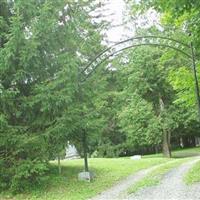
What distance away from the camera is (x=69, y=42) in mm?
17359

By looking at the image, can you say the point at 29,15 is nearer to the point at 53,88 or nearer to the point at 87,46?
the point at 53,88

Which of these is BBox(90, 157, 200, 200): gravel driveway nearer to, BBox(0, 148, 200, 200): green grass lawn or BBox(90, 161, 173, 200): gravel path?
BBox(90, 161, 173, 200): gravel path

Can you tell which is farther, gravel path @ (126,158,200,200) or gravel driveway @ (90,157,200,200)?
gravel driveway @ (90,157,200,200)

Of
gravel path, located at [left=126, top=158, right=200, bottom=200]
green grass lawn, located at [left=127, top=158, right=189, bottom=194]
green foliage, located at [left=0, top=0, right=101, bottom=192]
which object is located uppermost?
green foliage, located at [left=0, top=0, right=101, bottom=192]

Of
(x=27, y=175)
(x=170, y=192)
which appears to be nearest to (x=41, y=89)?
(x=27, y=175)

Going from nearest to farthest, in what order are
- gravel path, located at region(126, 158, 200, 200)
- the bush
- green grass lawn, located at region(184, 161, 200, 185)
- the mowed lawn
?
gravel path, located at region(126, 158, 200, 200) < green grass lawn, located at region(184, 161, 200, 185) < the bush < the mowed lawn

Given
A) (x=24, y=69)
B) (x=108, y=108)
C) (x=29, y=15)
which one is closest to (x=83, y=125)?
(x=24, y=69)

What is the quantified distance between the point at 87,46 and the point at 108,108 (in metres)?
16.4

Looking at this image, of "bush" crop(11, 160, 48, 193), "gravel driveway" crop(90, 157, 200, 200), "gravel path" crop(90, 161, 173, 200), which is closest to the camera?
"gravel driveway" crop(90, 157, 200, 200)

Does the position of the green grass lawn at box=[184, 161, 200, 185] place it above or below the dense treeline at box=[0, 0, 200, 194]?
below

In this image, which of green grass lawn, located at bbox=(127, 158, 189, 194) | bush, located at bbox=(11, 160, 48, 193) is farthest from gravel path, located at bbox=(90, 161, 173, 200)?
bush, located at bbox=(11, 160, 48, 193)

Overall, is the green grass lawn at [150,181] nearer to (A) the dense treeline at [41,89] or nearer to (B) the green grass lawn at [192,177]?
(B) the green grass lawn at [192,177]

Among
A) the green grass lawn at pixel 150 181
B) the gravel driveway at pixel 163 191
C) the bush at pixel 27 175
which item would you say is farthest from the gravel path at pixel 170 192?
the bush at pixel 27 175

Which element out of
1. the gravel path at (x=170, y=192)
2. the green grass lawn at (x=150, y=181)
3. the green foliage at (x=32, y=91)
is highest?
the green foliage at (x=32, y=91)
